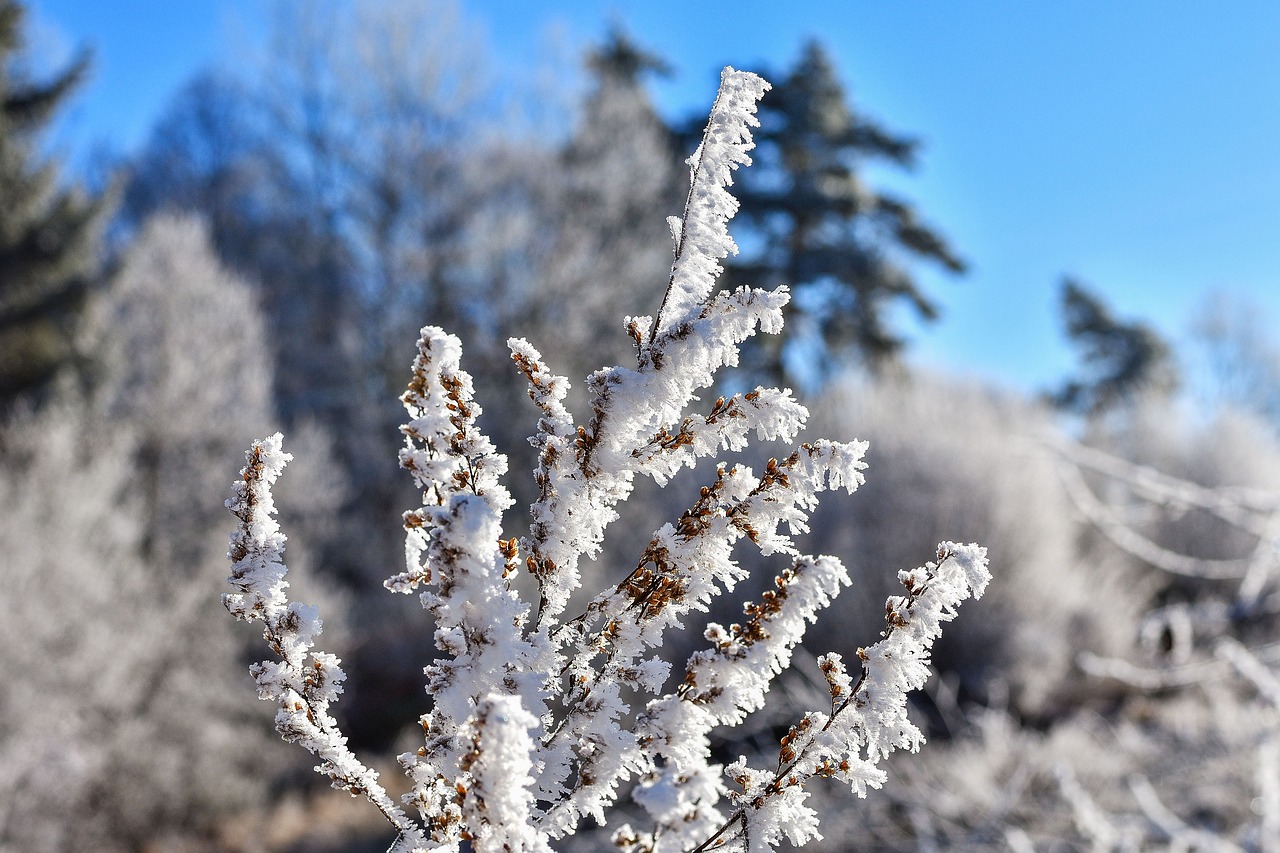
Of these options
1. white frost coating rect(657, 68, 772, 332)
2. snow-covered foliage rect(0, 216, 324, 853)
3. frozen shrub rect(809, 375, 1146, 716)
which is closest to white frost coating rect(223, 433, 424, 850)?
white frost coating rect(657, 68, 772, 332)

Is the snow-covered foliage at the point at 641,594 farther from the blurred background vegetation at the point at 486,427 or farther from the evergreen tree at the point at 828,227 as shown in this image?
the evergreen tree at the point at 828,227

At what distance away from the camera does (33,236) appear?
39.8 feet

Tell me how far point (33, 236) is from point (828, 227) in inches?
484

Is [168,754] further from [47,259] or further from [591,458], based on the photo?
[591,458]

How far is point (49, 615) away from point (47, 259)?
6737mm

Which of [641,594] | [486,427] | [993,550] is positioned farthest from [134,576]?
[641,594]

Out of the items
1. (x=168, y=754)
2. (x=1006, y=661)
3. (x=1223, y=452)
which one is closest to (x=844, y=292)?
(x=1223, y=452)

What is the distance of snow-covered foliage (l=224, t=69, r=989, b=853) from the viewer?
99cm

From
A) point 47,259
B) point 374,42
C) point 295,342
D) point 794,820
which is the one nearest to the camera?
point 794,820

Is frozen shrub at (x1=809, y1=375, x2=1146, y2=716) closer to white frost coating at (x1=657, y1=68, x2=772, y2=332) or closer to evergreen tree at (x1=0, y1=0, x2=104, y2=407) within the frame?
white frost coating at (x1=657, y1=68, x2=772, y2=332)

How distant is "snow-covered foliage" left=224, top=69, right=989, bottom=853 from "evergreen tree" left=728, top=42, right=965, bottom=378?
12408 mm

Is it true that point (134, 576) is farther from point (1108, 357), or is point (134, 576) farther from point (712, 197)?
point (1108, 357)

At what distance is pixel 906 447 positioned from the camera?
8320mm

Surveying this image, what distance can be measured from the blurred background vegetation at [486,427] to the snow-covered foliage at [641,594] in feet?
5.32
